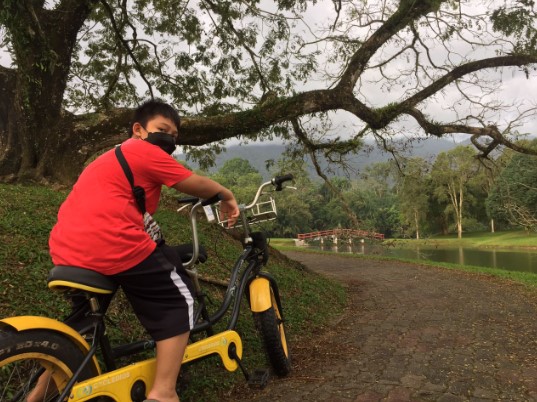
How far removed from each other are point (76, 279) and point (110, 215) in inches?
12.7

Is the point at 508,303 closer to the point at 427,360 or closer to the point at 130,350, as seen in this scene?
the point at 427,360

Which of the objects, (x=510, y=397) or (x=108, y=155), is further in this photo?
(x=510, y=397)

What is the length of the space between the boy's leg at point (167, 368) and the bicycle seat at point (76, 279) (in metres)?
0.44

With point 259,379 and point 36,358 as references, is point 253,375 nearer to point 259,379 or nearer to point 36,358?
point 259,379

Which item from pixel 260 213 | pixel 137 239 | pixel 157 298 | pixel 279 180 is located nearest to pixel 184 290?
pixel 157 298

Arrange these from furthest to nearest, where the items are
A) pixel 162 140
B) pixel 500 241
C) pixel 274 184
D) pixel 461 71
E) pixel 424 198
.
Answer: pixel 500 241
pixel 424 198
pixel 461 71
pixel 274 184
pixel 162 140

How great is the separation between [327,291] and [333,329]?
7.37 feet

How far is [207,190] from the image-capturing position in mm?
2295

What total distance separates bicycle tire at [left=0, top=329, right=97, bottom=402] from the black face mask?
105 centimetres

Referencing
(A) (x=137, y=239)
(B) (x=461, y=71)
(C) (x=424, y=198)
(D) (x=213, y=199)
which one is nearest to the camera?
(A) (x=137, y=239)

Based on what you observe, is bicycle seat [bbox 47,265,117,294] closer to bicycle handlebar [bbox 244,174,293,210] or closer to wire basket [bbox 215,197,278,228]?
wire basket [bbox 215,197,278,228]

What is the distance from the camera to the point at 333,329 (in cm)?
551

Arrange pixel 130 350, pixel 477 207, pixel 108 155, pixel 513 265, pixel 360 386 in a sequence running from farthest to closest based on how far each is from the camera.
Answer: pixel 477 207 → pixel 513 265 → pixel 360 386 → pixel 130 350 → pixel 108 155

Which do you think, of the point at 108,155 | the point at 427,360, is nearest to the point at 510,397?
the point at 427,360
